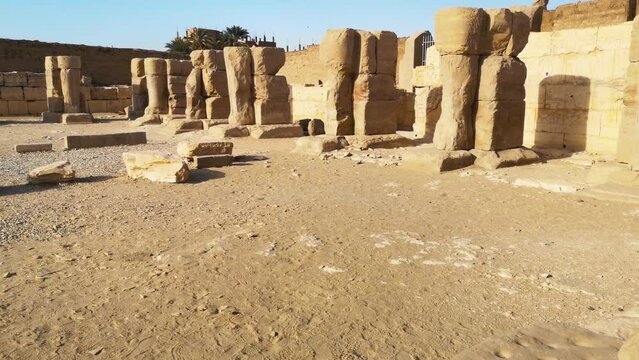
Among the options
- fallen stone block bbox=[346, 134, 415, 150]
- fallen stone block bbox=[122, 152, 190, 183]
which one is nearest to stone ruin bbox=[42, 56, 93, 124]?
fallen stone block bbox=[122, 152, 190, 183]

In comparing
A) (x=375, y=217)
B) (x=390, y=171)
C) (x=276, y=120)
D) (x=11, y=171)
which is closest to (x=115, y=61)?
(x=276, y=120)

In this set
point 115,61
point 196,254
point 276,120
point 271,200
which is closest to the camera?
point 196,254

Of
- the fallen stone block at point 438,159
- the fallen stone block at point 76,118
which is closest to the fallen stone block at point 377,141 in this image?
the fallen stone block at point 438,159

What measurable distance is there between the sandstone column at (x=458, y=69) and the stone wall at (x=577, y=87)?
2.47 meters

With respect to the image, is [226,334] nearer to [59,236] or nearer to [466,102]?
[59,236]

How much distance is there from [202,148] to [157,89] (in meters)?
10.2

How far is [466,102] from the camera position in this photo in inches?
304

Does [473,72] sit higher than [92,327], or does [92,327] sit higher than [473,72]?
[473,72]

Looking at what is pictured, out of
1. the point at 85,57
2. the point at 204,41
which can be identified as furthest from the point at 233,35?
the point at 85,57

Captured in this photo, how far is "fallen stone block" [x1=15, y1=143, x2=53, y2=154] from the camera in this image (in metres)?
10.1

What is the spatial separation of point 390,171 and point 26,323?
5.66 m

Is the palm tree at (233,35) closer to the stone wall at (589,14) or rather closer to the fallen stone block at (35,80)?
the fallen stone block at (35,80)

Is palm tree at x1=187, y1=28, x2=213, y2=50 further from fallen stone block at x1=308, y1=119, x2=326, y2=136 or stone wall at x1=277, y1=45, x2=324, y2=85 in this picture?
fallen stone block at x1=308, y1=119, x2=326, y2=136

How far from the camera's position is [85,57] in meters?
27.1
